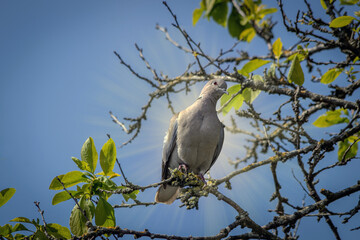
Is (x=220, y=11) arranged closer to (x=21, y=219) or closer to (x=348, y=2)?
(x=348, y=2)

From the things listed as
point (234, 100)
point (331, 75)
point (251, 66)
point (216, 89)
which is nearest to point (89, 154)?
point (234, 100)

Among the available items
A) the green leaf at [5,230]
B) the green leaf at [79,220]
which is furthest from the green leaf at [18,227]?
the green leaf at [79,220]

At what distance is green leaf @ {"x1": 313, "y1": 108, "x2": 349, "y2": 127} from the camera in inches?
150

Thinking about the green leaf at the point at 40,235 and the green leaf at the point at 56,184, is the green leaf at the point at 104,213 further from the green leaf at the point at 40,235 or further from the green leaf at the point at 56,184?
the green leaf at the point at 40,235

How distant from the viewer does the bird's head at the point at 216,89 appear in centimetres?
451

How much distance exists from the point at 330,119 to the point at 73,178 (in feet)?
10.8

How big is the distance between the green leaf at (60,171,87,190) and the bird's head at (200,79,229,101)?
257 centimetres

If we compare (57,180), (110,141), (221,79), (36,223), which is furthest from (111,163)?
(221,79)

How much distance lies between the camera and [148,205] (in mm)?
3801

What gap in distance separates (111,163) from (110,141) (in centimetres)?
20

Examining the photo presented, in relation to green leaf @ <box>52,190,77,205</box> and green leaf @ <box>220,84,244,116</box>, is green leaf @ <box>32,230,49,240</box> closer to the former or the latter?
green leaf @ <box>52,190,77,205</box>

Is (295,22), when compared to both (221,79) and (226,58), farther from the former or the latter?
(226,58)

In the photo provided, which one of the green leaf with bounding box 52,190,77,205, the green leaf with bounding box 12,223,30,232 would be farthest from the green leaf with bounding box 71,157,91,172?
the green leaf with bounding box 12,223,30,232

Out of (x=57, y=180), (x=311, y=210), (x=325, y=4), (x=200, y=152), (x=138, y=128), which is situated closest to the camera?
(x=57, y=180)
